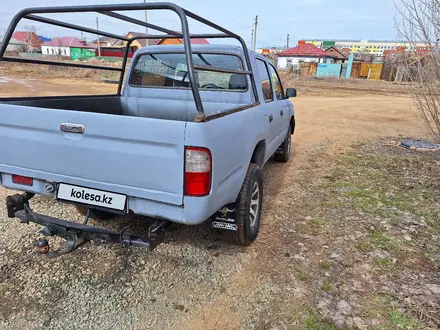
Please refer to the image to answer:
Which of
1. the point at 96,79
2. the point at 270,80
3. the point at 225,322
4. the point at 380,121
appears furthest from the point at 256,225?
the point at 96,79

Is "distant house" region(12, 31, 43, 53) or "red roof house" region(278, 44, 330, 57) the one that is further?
"distant house" region(12, 31, 43, 53)

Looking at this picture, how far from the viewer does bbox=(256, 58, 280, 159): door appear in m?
3.90

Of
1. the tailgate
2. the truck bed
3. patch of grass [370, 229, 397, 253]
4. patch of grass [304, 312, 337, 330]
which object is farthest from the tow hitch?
patch of grass [370, 229, 397, 253]

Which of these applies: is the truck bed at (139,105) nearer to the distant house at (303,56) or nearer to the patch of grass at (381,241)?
the patch of grass at (381,241)

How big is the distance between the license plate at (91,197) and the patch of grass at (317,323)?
1.55 meters

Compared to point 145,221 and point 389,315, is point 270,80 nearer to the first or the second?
point 145,221

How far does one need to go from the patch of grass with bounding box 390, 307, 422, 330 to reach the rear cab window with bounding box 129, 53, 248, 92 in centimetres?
256

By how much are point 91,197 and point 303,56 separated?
55796 mm

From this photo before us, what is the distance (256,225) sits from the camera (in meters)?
3.41

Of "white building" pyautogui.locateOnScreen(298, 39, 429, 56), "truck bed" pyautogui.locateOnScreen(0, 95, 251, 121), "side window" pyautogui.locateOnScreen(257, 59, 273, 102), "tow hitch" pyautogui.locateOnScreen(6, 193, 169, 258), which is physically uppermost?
"white building" pyautogui.locateOnScreen(298, 39, 429, 56)

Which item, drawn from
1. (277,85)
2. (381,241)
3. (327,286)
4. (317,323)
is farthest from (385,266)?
(277,85)

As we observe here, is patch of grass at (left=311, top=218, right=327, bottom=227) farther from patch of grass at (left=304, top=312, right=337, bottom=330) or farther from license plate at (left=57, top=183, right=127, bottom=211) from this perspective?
license plate at (left=57, top=183, right=127, bottom=211)

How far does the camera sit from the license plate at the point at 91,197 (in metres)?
2.36

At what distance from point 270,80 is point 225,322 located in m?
3.31
